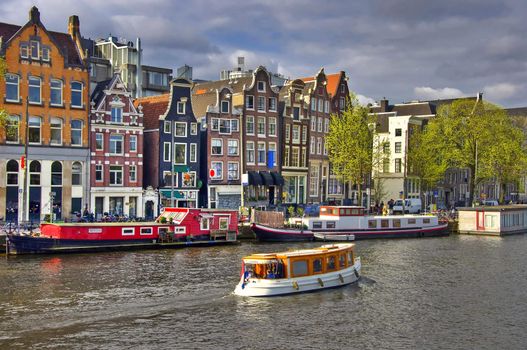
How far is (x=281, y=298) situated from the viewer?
41406 mm

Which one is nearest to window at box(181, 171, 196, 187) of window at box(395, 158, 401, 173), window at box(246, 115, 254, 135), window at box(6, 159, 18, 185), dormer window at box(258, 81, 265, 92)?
window at box(246, 115, 254, 135)

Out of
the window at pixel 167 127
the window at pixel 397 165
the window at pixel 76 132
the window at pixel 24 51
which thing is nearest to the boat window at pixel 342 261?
the window at pixel 76 132

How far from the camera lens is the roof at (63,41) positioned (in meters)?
71.1

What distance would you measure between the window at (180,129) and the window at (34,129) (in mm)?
17416

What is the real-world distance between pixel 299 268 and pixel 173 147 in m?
41.8

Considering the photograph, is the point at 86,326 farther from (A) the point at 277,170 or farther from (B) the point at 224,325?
(A) the point at 277,170

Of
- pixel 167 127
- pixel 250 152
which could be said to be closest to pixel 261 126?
pixel 250 152

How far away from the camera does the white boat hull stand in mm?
41312

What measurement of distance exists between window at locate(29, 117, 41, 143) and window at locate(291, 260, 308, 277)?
129 ft

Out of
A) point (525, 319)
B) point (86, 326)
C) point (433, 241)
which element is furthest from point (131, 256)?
point (433, 241)

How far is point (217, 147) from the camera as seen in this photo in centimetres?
8756

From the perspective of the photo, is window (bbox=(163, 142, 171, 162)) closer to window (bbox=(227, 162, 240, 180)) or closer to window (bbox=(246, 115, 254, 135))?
window (bbox=(227, 162, 240, 180))

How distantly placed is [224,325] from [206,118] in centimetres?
5466

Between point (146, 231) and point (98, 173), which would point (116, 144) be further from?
point (146, 231)
